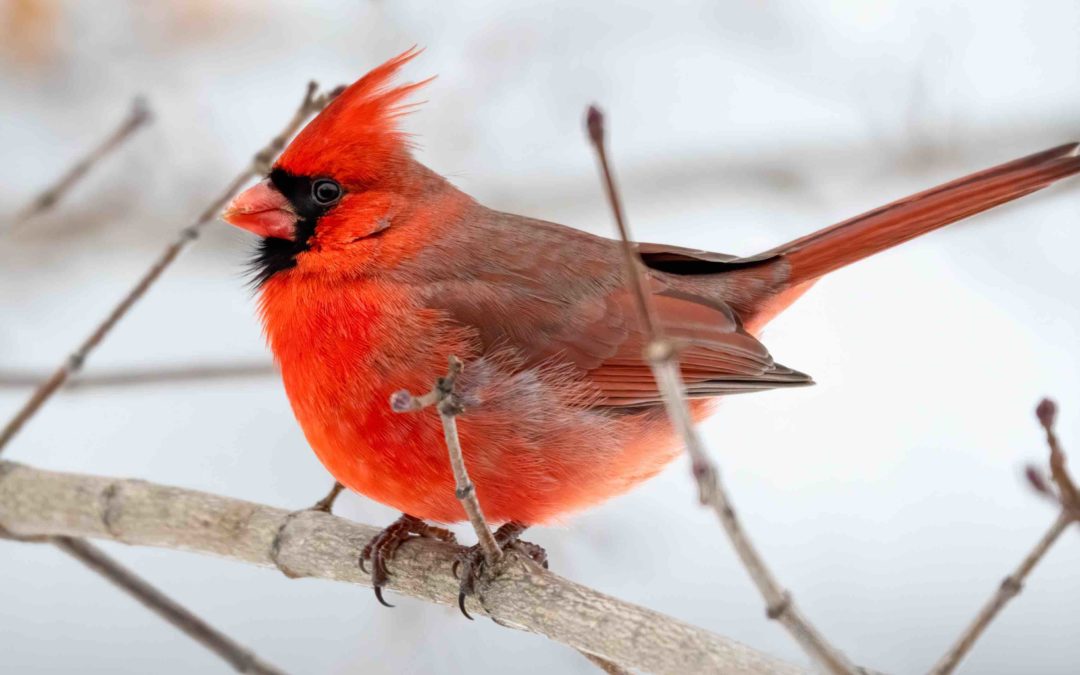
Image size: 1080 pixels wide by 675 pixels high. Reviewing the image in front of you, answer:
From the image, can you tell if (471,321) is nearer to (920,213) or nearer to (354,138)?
(354,138)

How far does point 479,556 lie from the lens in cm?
238

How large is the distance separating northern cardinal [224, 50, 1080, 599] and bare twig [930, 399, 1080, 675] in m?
1.15

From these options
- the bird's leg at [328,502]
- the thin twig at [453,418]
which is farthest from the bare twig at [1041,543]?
the bird's leg at [328,502]

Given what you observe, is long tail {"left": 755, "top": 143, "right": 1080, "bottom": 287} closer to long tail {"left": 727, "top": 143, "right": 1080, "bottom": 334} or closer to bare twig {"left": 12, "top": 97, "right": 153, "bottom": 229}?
long tail {"left": 727, "top": 143, "right": 1080, "bottom": 334}

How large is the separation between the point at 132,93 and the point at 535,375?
243cm

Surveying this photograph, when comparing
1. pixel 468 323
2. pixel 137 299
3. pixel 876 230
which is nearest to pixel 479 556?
pixel 468 323

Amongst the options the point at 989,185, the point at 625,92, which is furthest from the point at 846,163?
Result: the point at 989,185

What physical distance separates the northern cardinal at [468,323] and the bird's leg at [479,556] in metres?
0.02

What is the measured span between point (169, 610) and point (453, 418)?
32.8 inches

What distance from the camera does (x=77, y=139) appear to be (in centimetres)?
466

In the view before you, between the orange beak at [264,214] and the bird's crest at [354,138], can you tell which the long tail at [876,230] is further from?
the orange beak at [264,214]

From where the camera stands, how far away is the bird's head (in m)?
2.77

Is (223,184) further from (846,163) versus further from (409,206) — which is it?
(846,163)

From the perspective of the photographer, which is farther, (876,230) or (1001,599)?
(876,230)
